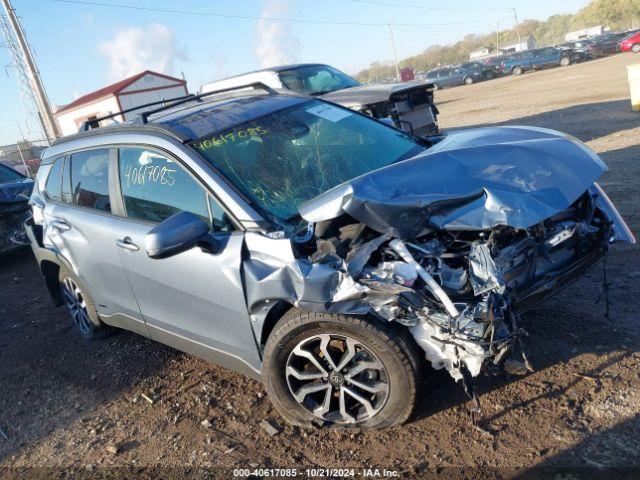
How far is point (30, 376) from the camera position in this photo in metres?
4.35

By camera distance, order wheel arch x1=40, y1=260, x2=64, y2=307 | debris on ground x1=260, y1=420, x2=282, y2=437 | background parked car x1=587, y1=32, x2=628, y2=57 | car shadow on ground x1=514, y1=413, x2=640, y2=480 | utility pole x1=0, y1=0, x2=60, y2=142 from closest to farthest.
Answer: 1. car shadow on ground x1=514, y1=413, x2=640, y2=480
2. debris on ground x1=260, y1=420, x2=282, y2=437
3. wheel arch x1=40, y1=260, x2=64, y2=307
4. utility pole x1=0, y1=0, x2=60, y2=142
5. background parked car x1=587, y1=32, x2=628, y2=57

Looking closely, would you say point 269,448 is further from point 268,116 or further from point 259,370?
point 268,116

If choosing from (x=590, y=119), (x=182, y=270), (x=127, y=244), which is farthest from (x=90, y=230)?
(x=590, y=119)

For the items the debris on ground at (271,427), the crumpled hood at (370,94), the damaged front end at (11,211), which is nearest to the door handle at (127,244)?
the debris on ground at (271,427)

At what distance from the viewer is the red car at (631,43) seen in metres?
30.3

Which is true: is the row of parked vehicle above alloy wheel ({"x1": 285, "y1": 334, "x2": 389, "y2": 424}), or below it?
above

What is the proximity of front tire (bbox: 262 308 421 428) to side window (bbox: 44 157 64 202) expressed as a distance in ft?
8.63

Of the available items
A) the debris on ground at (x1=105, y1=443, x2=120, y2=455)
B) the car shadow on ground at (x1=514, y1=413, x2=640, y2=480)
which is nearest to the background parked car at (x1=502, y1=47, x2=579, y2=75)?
the car shadow on ground at (x1=514, y1=413, x2=640, y2=480)

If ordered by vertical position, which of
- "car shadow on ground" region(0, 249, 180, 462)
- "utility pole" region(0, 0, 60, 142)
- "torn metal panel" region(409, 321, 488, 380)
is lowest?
"car shadow on ground" region(0, 249, 180, 462)

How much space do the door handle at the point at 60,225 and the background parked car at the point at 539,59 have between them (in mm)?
33213

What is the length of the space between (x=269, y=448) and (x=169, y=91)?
3543cm

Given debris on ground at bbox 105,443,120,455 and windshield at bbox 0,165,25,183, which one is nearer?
debris on ground at bbox 105,443,120,455

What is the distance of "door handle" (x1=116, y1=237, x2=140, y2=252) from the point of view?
11.0 ft

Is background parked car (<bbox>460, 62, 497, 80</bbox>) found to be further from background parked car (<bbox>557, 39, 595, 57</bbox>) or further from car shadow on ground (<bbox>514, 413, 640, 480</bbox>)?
car shadow on ground (<bbox>514, 413, 640, 480</bbox>)
